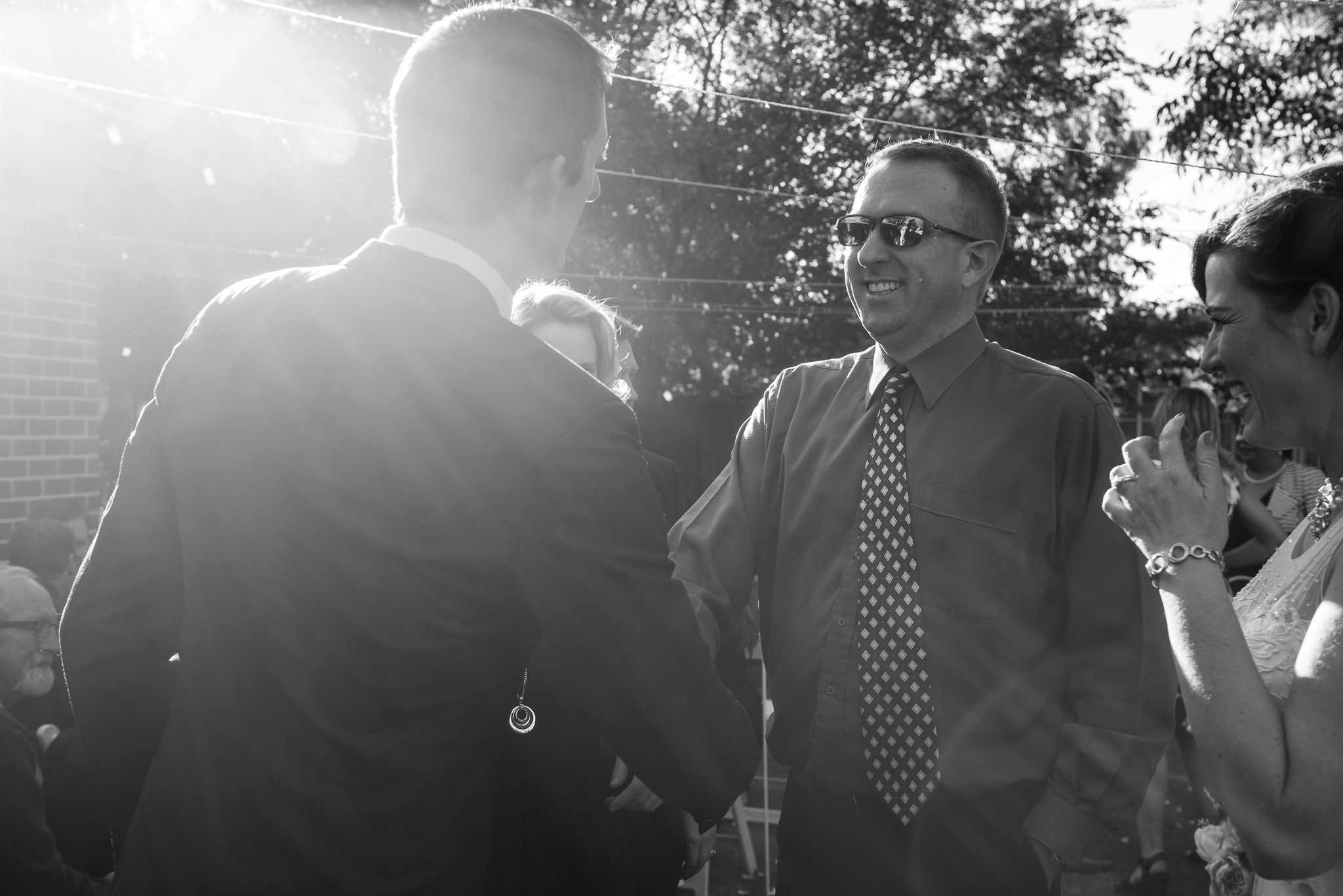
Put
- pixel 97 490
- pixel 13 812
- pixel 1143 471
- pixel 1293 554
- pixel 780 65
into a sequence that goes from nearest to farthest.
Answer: pixel 1143 471, pixel 1293 554, pixel 13 812, pixel 97 490, pixel 780 65

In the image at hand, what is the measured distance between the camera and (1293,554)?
6.77 feet

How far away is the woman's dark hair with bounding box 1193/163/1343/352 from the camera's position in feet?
5.79

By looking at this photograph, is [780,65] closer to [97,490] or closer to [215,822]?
[97,490]

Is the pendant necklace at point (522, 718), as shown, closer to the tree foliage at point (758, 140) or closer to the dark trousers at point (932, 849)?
the dark trousers at point (932, 849)

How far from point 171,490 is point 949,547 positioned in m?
1.51

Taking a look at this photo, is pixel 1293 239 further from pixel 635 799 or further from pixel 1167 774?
pixel 1167 774

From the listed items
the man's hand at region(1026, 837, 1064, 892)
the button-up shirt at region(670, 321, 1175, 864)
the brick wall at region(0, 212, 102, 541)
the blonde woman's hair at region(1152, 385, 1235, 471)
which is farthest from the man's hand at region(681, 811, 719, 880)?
the blonde woman's hair at region(1152, 385, 1235, 471)

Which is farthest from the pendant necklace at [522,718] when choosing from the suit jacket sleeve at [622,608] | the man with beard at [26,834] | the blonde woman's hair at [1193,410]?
the blonde woman's hair at [1193,410]

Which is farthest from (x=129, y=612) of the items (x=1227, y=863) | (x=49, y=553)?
(x=49, y=553)

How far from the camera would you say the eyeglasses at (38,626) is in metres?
3.12

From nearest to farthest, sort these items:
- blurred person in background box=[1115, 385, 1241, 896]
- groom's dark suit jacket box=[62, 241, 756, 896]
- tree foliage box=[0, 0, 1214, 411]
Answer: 1. groom's dark suit jacket box=[62, 241, 756, 896]
2. blurred person in background box=[1115, 385, 1241, 896]
3. tree foliage box=[0, 0, 1214, 411]

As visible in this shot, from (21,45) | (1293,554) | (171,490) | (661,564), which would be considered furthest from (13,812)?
(21,45)

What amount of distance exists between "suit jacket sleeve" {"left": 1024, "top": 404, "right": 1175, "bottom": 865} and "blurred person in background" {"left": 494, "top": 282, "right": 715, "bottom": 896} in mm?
794

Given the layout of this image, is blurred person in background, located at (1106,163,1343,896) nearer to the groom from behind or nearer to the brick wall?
the groom from behind
